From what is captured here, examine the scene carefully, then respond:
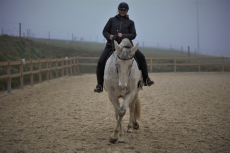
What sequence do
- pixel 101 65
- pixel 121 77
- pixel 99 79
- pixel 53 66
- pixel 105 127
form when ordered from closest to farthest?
pixel 121 77
pixel 101 65
pixel 99 79
pixel 105 127
pixel 53 66

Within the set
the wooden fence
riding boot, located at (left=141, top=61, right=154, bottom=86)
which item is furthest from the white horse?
the wooden fence

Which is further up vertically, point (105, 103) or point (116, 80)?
point (116, 80)

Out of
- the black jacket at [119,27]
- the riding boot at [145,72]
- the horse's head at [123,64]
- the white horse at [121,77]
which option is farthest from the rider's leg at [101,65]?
the horse's head at [123,64]

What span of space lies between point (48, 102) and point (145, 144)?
6.07 metres

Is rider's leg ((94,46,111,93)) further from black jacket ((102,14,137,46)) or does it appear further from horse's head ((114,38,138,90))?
horse's head ((114,38,138,90))

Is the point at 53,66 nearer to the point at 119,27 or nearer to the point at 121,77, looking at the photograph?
the point at 119,27

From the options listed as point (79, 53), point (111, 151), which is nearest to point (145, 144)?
point (111, 151)

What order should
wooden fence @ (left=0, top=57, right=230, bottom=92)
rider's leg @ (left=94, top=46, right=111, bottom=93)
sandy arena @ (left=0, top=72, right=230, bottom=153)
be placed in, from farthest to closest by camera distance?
1. wooden fence @ (left=0, top=57, right=230, bottom=92)
2. rider's leg @ (left=94, top=46, right=111, bottom=93)
3. sandy arena @ (left=0, top=72, right=230, bottom=153)

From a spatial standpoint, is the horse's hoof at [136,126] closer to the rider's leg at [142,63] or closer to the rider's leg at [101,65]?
the rider's leg at [142,63]

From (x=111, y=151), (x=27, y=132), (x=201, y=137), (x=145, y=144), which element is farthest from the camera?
(x=27, y=132)

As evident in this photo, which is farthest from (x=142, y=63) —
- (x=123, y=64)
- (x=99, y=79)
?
(x=123, y=64)

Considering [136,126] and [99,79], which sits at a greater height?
[99,79]

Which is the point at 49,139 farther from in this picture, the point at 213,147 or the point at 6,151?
the point at 213,147

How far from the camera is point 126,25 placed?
20.0 ft
